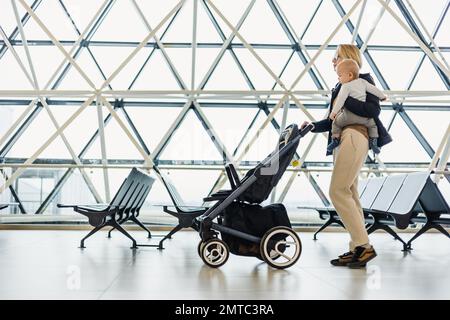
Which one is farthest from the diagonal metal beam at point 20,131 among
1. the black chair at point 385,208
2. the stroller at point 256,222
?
the stroller at point 256,222

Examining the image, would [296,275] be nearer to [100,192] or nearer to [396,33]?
[100,192]

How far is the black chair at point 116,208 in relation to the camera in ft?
18.6

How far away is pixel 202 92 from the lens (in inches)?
468

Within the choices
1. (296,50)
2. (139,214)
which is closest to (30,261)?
(139,214)

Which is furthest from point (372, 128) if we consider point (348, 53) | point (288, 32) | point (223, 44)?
point (288, 32)

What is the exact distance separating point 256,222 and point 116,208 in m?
2.17

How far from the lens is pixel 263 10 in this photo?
1320cm

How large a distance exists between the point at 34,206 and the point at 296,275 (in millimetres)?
6375

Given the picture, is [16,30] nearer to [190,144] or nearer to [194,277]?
[190,144]

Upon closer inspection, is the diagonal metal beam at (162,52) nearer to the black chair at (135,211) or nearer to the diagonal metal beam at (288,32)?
the diagonal metal beam at (288,32)

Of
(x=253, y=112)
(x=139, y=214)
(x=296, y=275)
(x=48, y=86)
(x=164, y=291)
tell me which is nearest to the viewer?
(x=164, y=291)

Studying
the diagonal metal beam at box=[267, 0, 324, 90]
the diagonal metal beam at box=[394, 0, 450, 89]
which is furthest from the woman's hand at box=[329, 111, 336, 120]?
the diagonal metal beam at box=[394, 0, 450, 89]

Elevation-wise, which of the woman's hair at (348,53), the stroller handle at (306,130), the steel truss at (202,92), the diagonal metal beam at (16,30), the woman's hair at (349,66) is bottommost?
the stroller handle at (306,130)

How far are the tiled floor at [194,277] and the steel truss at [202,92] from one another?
21.5ft
